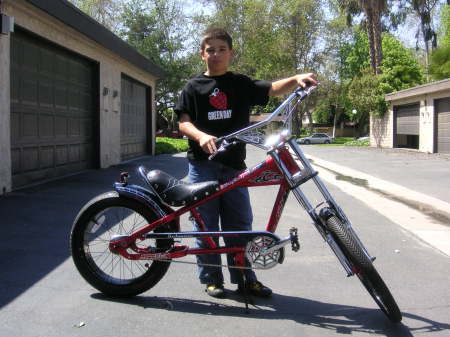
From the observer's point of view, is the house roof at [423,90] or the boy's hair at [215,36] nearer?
the boy's hair at [215,36]

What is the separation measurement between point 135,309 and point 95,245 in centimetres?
59

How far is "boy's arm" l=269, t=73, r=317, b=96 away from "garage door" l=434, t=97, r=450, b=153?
19.9m

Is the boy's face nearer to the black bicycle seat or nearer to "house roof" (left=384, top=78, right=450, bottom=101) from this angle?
the black bicycle seat

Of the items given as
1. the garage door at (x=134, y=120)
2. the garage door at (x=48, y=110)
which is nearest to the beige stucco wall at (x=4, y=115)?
the garage door at (x=48, y=110)

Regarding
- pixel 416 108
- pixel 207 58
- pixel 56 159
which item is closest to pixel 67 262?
pixel 207 58

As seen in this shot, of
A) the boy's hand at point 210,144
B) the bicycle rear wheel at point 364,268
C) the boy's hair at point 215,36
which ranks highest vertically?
the boy's hair at point 215,36

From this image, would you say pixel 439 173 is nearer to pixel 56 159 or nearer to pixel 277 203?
pixel 56 159

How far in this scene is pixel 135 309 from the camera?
344 centimetres

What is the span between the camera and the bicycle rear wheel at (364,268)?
3059mm

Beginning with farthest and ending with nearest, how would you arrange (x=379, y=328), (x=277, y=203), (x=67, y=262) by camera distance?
(x=67, y=262)
(x=277, y=203)
(x=379, y=328)

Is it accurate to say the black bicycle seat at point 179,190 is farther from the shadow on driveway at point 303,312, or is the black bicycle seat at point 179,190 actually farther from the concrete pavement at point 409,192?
the concrete pavement at point 409,192

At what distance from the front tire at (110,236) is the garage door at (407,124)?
24.1 m

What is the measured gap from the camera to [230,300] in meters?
3.63

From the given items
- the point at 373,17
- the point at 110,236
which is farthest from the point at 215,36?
the point at 373,17
